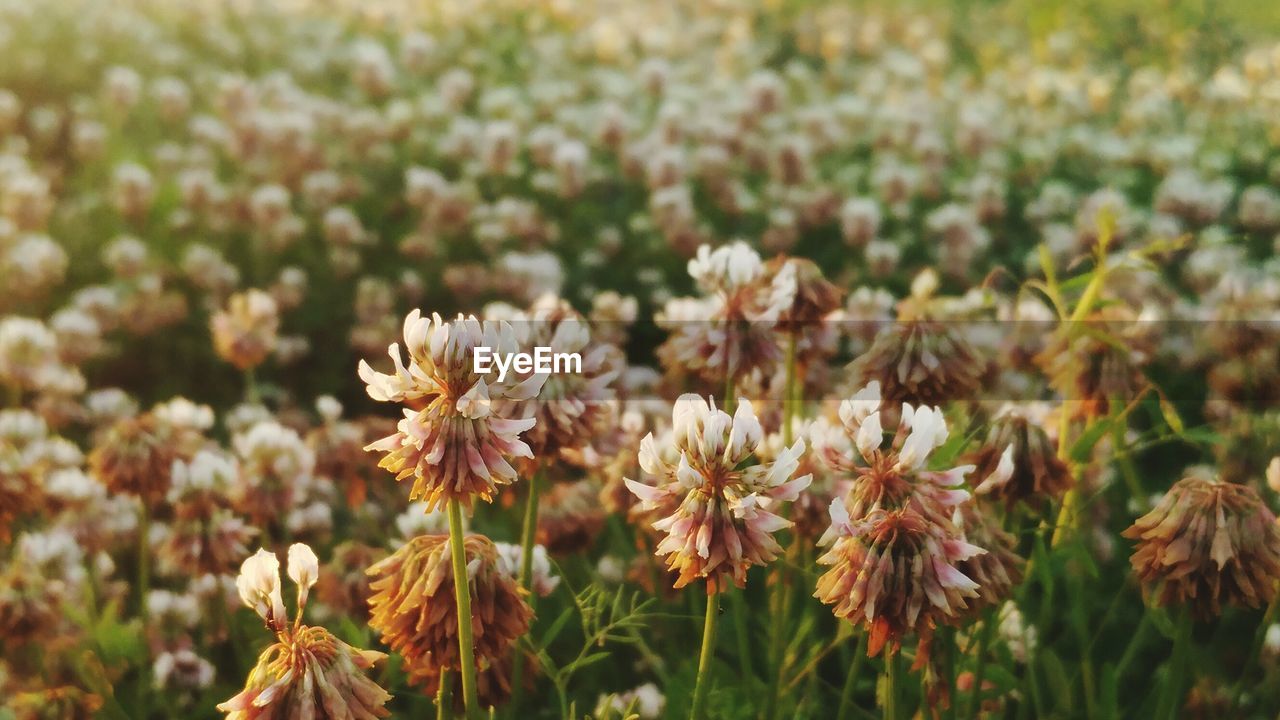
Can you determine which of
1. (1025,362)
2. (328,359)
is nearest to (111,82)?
(328,359)

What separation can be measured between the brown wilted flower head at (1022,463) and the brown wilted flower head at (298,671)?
3.35 feet

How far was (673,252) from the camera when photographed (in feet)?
17.1

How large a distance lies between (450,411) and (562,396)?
22.8 inches

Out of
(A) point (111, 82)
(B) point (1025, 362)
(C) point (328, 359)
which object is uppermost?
(A) point (111, 82)

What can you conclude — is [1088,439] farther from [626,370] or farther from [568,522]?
[626,370]

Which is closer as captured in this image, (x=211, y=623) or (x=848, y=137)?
(x=211, y=623)

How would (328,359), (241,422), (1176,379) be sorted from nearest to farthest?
(241,422)
(1176,379)
(328,359)

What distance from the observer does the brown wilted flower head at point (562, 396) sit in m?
2.00

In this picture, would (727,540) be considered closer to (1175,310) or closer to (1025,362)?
(1025,362)

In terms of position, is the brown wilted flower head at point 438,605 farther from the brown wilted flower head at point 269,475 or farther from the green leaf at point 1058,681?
the brown wilted flower head at point 269,475

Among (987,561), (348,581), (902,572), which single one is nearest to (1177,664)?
(987,561)

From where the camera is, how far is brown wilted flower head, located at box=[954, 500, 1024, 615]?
1680 millimetres

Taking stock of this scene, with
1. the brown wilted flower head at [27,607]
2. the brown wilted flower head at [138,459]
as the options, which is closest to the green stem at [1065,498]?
the brown wilted flower head at [138,459]

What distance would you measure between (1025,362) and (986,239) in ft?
6.86
